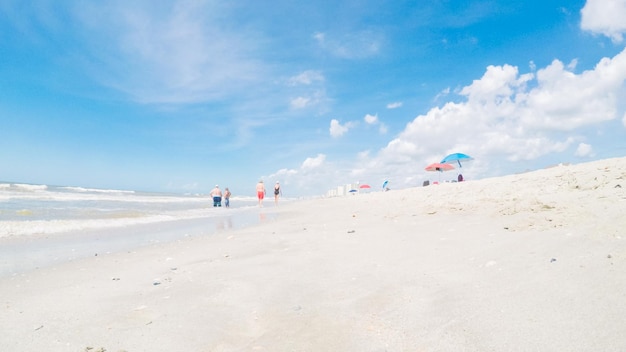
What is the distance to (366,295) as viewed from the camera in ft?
11.8

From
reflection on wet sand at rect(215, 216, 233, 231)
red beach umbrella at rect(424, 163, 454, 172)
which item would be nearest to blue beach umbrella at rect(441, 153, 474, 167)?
red beach umbrella at rect(424, 163, 454, 172)

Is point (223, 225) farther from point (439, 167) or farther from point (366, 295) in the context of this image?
point (439, 167)

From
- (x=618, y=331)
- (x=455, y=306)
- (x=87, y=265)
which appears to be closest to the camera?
(x=618, y=331)

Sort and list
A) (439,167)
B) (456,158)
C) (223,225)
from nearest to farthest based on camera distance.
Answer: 1. (223,225)
2. (456,158)
3. (439,167)

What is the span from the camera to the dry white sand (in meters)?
2.57

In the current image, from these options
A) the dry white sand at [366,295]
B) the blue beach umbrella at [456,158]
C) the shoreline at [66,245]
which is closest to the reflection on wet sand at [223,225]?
the shoreline at [66,245]

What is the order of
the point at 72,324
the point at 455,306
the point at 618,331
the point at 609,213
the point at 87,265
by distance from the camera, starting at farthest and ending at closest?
1. the point at 87,265
2. the point at 609,213
3. the point at 72,324
4. the point at 455,306
5. the point at 618,331

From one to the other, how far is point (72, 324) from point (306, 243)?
424 centimetres

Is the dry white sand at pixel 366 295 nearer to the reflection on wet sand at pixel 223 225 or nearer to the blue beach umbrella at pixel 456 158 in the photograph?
the reflection on wet sand at pixel 223 225

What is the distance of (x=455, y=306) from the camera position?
2.99 meters

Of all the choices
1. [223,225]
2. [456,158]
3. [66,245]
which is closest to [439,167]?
[456,158]

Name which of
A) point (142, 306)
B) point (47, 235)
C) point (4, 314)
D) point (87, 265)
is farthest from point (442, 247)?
point (47, 235)

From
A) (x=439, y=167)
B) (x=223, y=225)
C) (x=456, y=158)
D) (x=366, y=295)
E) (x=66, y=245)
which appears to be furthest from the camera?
(x=439, y=167)

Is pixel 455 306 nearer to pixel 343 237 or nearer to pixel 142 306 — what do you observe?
pixel 142 306
